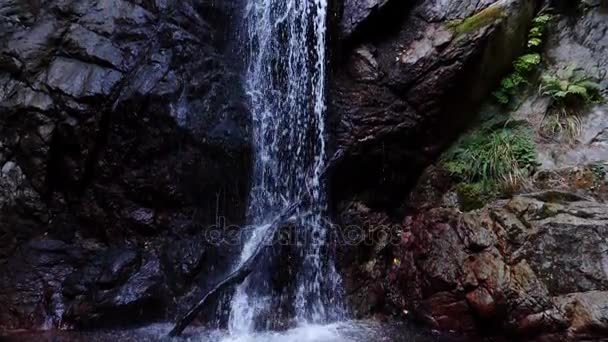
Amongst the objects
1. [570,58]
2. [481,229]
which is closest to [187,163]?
[481,229]

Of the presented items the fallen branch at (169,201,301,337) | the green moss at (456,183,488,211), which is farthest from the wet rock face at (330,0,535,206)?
the fallen branch at (169,201,301,337)

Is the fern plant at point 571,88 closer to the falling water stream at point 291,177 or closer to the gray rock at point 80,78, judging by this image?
the falling water stream at point 291,177

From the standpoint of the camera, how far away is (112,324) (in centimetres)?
500

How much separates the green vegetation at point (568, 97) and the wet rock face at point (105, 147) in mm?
4363

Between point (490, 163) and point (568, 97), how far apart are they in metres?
1.49

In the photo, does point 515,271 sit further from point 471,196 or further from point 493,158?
point 493,158

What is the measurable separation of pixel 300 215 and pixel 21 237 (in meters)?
3.71

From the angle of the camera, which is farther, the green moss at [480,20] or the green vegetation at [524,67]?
the green vegetation at [524,67]

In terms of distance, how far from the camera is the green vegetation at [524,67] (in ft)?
20.4

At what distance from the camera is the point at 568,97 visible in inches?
233

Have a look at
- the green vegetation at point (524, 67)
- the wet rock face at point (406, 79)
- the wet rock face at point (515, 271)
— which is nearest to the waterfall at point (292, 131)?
the wet rock face at point (406, 79)

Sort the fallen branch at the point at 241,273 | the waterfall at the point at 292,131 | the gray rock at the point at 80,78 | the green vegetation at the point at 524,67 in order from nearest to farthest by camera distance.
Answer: the fallen branch at the point at 241,273 → the gray rock at the point at 80,78 → the waterfall at the point at 292,131 → the green vegetation at the point at 524,67

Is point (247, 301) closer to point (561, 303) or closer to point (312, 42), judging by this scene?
point (561, 303)

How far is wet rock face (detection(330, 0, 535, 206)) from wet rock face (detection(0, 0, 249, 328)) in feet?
5.67
